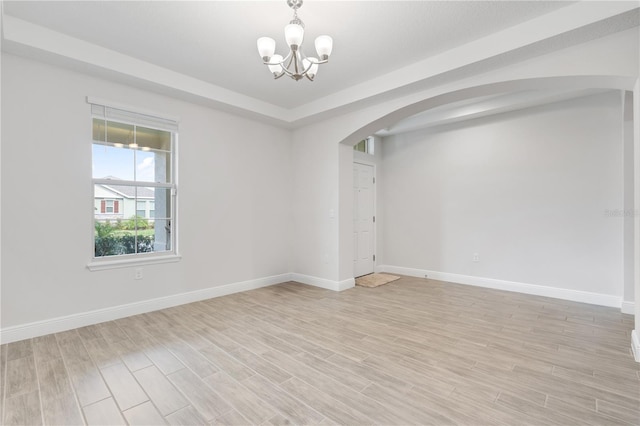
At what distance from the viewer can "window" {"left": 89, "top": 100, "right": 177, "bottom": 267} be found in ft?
11.1

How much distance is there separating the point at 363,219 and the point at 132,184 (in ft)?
12.7

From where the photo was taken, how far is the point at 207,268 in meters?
4.26

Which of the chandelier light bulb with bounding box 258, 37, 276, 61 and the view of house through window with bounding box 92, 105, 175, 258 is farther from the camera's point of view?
the view of house through window with bounding box 92, 105, 175, 258

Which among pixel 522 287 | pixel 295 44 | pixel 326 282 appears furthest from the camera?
pixel 326 282

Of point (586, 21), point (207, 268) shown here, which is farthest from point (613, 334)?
point (207, 268)

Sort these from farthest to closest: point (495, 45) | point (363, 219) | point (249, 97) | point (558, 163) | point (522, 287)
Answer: point (363, 219) → point (522, 287) → point (249, 97) → point (558, 163) → point (495, 45)

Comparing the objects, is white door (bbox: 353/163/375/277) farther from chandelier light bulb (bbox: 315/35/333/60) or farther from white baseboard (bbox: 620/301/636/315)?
white baseboard (bbox: 620/301/636/315)

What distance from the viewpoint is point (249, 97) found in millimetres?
4391

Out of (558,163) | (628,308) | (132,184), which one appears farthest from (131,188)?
(628,308)

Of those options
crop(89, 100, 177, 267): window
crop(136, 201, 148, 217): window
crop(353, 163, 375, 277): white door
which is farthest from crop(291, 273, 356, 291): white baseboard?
crop(136, 201, 148, 217): window

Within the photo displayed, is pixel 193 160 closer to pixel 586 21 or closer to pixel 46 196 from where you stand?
pixel 46 196

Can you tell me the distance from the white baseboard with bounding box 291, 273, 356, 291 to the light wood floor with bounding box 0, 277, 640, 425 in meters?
0.99

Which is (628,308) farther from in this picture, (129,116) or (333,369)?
(129,116)

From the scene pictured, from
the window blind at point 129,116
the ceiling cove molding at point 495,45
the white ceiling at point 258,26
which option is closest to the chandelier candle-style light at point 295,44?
the white ceiling at point 258,26
